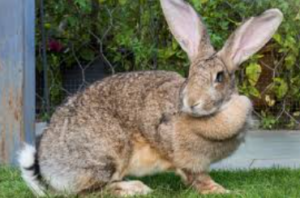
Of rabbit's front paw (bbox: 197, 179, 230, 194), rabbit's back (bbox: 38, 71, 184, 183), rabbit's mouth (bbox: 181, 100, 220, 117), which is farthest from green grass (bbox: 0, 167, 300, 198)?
rabbit's mouth (bbox: 181, 100, 220, 117)

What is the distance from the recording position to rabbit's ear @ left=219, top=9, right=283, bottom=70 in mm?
2662

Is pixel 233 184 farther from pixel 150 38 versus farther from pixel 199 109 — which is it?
pixel 150 38

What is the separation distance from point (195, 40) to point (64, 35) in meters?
1.82

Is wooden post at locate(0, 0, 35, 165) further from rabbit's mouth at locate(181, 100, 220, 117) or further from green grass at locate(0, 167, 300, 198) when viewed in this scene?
rabbit's mouth at locate(181, 100, 220, 117)

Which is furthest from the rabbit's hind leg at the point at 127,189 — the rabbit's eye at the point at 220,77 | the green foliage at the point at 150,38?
the green foliage at the point at 150,38

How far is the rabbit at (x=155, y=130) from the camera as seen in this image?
264cm

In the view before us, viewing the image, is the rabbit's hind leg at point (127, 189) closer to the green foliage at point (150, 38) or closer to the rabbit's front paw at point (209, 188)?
the rabbit's front paw at point (209, 188)

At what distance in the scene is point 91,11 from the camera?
4352 mm

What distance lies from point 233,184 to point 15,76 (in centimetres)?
108

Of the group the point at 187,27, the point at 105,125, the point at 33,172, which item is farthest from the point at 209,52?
the point at 33,172

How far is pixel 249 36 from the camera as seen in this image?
8.79 ft

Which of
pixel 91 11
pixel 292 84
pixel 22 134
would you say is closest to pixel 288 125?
pixel 292 84

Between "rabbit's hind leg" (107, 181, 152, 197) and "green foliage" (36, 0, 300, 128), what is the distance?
1.48 m

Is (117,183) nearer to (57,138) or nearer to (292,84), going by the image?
(57,138)
